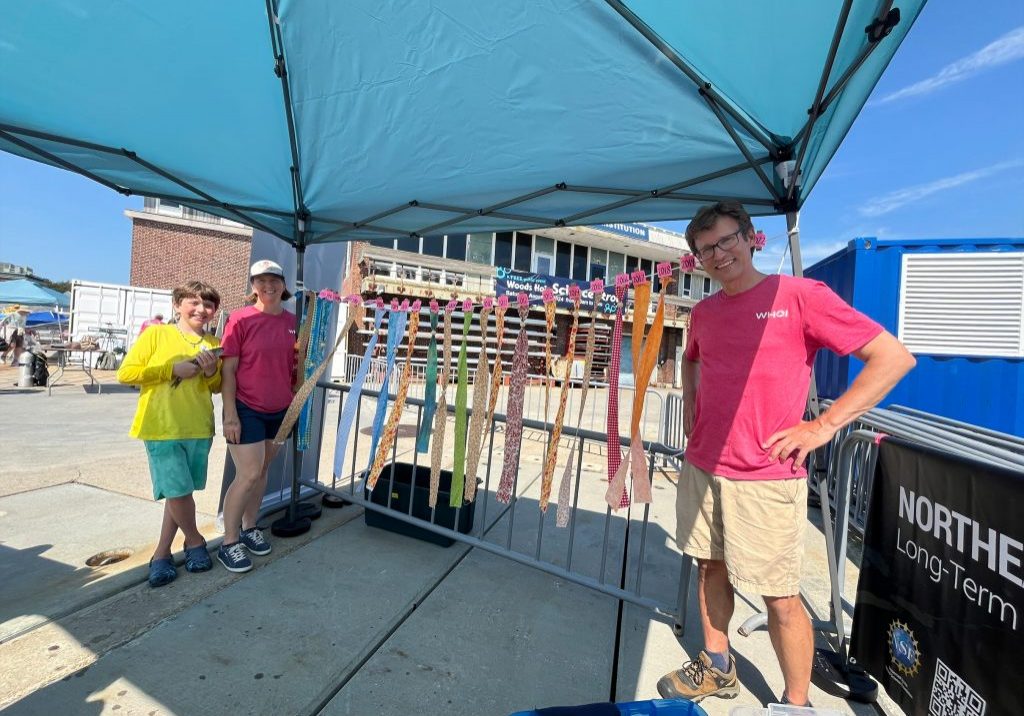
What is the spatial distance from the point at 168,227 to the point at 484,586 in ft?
72.0

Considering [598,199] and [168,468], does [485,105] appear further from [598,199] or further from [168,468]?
[168,468]

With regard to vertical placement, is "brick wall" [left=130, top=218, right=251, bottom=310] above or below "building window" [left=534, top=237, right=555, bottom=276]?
below

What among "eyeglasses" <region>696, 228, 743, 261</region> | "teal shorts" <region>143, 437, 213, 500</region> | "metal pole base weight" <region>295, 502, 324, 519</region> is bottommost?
"metal pole base weight" <region>295, 502, 324, 519</region>

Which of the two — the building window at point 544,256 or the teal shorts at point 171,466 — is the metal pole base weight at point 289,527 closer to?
the teal shorts at point 171,466

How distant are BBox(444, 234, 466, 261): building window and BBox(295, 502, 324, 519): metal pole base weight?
16.0 metres

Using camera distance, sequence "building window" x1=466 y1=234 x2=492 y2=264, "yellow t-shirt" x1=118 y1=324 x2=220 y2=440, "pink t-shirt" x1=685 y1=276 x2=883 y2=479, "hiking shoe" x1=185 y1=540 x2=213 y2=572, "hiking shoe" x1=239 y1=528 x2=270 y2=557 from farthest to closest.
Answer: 1. "building window" x1=466 y1=234 x2=492 y2=264
2. "hiking shoe" x1=239 y1=528 x2=270 y2=557
3. "hiking shoe" x1=185 y1=540 x2=213 y2=572
4. "yellow t-shirt" x1=118 y1=324 x2=220 y2=440
5. "pink t-shirt" x1=685 y1=276 x2=883 y2=479

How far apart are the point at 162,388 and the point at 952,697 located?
147 inches

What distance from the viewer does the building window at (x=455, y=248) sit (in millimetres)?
18891

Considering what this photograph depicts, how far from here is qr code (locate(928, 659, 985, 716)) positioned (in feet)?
4.43

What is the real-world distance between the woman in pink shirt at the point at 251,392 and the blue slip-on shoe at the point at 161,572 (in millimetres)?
253

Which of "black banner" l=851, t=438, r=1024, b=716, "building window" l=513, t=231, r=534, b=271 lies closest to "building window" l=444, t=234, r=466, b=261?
"building window" l=513, t=231, r=534, b=271

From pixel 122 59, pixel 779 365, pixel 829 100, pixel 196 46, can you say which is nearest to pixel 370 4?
pixel 196 46

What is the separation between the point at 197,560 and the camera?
2.74 m

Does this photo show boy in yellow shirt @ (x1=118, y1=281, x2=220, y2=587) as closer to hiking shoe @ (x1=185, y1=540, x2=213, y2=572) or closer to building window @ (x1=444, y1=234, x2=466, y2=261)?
hiking shoe @ (x1=185, y1=540, x2=213, y2=572)
